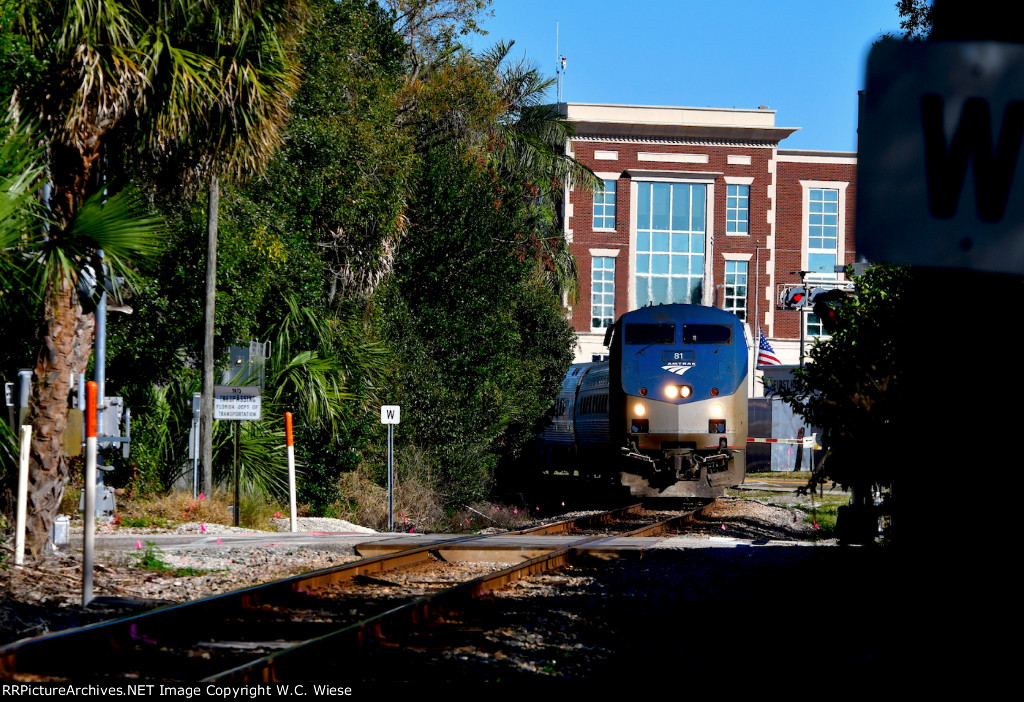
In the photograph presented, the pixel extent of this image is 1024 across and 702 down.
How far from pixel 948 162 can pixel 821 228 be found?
5413 centimetres

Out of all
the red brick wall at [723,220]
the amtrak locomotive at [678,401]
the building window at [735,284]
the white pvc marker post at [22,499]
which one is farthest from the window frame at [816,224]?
the white pvc marker post at [22,499]

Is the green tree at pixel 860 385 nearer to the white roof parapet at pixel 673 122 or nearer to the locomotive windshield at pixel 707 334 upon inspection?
the locomotive windshield at pixel 707 334

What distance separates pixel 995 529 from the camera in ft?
10.3

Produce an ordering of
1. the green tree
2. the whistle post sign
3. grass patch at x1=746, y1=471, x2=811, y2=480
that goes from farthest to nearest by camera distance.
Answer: grass patch at x1=746, y1=471, x2=811, y2=480 → the whistle post sign → the green tree

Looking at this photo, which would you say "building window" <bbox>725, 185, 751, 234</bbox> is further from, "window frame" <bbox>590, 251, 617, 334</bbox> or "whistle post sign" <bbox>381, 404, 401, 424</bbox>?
"whistle post sign" <bbox>381, 404, 401, 424</bbox>

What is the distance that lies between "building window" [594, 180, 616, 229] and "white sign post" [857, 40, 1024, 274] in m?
51.6

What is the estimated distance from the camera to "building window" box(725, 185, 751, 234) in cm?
5478

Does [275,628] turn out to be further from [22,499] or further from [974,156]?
[974,156]

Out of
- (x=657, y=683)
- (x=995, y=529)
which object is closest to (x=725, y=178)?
(x=657, y=683)

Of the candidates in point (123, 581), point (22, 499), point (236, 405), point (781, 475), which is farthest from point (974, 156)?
point (781, 475)

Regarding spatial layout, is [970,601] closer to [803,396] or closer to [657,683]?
[657,683]

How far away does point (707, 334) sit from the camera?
24688mm

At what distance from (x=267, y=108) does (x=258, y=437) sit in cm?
1068

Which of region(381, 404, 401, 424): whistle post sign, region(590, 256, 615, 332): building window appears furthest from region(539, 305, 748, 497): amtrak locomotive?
region(590, 256, 615, 332): building window
